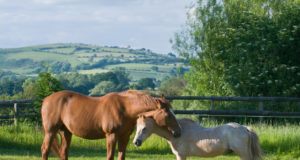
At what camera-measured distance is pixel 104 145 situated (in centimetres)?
1108

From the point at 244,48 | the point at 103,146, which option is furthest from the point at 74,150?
the point at 244,48

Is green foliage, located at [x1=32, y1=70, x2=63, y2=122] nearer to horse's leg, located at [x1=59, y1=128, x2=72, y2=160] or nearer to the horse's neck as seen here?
horse's leg, located at [x1=59, y1=128, x2=72, y2=160]

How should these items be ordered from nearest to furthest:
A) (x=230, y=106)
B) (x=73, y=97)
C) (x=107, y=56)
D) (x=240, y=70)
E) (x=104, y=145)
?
(x=73, y=97), (x=104, y=145), (x=230, y=106), (x=240, y=70), (x=107, y=56)

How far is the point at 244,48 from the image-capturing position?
21.2 m

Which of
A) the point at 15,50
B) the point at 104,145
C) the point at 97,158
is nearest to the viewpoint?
the point at 97,158

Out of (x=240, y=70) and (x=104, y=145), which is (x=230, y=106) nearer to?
(x=240, y=70)

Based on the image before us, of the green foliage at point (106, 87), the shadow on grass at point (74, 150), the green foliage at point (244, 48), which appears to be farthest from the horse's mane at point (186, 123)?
the green foliage at point (106, 87)

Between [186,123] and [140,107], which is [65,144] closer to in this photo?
[140,107]

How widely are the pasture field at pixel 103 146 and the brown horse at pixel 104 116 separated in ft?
9.30

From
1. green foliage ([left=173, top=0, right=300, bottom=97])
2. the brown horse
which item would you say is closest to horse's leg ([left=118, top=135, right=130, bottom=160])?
the brown horse

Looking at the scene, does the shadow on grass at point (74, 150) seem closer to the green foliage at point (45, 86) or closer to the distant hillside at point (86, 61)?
the green foliage at point (45, 86)

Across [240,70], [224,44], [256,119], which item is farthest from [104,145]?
[224,44]

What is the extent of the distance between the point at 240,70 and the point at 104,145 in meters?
11.2

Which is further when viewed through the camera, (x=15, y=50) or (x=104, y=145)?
(x=15, y=50)
